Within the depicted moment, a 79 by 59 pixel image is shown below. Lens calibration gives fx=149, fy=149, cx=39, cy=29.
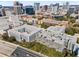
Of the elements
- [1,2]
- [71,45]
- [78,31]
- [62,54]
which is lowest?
[62,54]

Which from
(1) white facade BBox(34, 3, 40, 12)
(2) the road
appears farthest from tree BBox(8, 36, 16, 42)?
(1) white facade BBox(34, 3, 40, 12)

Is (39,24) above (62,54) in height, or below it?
above

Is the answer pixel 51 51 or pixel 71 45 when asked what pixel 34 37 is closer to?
pixel 51 51

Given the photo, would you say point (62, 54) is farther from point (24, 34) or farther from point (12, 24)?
point (12, 24)

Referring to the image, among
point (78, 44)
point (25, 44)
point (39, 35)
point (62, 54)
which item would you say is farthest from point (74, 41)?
point (25, 44)

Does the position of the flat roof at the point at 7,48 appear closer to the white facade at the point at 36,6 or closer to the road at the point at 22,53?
the road at the point at 22,53

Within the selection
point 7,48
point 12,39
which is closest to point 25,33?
point 12,39

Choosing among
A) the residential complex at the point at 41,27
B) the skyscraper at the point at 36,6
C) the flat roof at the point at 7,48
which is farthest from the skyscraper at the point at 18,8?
the flat roof at the point at 7,48

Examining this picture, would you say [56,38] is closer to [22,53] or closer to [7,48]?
[22,53]
